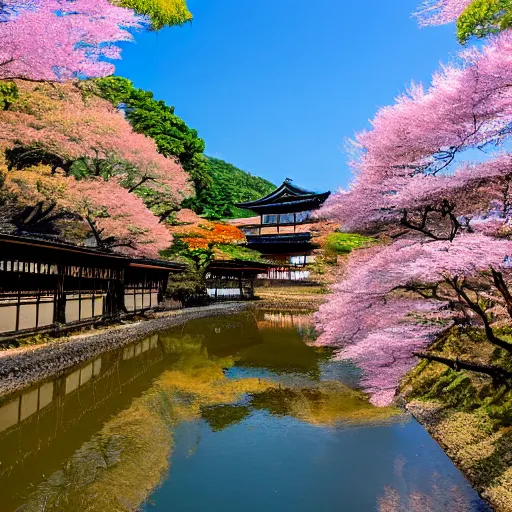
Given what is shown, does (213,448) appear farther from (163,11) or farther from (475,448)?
(163,11)

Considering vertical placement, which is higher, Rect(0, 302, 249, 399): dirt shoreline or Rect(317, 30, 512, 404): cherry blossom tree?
Rect(317, 30, 512, 404): cherry blossom tree

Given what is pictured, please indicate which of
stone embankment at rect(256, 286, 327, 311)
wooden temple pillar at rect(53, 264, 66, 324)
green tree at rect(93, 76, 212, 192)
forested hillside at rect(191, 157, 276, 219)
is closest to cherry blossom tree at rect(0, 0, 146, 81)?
wooden temple pillar at rect(53, 264, 66, 324)

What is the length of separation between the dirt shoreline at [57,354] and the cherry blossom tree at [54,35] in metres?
7.41

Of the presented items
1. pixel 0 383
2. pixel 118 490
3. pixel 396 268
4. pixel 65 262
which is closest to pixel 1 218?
pixel 65 262

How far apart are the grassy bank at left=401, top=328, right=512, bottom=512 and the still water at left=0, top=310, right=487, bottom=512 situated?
0.26m

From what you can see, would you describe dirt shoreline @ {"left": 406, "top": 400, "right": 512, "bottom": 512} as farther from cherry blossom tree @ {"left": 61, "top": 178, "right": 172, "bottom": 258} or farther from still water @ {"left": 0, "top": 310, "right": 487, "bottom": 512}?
cherry blossom tree @ {"left": 61, "top": 178, "right": 172, "bottom": 258}

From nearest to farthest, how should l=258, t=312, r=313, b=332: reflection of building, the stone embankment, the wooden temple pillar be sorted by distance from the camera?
the wooden temple pillar → l=258, t=312, r=313, b=332: reflection of building → the stone embankment

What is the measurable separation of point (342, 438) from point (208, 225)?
26.7 metres

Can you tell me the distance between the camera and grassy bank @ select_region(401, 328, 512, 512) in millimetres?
5421

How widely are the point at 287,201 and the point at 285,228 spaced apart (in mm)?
3009

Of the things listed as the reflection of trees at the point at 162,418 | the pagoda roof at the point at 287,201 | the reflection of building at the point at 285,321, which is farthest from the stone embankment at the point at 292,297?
the reflection of trees at the point at 162,418

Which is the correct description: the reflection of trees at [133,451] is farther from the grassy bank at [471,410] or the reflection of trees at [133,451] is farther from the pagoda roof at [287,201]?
the pagoda roof at [287,201]

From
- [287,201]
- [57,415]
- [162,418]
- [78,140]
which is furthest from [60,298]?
[287,201]

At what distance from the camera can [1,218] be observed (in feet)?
59.6
